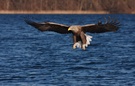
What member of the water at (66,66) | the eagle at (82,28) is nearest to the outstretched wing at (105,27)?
the eagle at (82,28)

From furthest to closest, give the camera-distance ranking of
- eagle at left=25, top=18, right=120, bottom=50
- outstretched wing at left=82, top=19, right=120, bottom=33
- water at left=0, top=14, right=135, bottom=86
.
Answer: water at left=0, top=14, right=135, bottom=86 → outstretched wing at left=82, top=19, right=120, bottom=33 → eagle at left=25, top=18, right=120, bottom=50

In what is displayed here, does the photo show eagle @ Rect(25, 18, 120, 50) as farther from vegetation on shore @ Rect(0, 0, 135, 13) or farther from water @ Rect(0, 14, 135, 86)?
vegetation on shore @ Rect(0, 0, 135, 13)

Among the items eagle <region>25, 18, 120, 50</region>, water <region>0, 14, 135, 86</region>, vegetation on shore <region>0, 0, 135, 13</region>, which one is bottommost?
vegetation on shore <region>0, 0, 135, 13</region>

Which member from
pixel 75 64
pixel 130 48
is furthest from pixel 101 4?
pixel 75 64

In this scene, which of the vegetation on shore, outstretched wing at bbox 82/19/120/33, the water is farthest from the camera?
the vegetation on shore

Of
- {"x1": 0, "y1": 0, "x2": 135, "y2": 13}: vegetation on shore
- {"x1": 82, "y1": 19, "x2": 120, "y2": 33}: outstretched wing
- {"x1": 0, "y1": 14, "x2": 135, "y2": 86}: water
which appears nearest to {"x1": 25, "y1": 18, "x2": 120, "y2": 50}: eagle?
{"x1": 82, "y1": 19, "x2": 120, "y2": 33}: outstretched wing

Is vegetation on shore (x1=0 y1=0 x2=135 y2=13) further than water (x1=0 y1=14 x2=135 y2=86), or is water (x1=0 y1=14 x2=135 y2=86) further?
vegetation on shore (x1=0 y1=0 x2=135 y2=13)

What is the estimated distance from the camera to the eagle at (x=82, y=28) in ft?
55.7

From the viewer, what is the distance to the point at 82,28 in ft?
57.4

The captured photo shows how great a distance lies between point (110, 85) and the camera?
2614 centimetres

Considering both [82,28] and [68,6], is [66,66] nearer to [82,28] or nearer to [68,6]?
[82,28]

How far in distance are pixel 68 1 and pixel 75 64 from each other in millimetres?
134503

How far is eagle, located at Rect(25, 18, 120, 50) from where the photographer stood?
55.7 ft

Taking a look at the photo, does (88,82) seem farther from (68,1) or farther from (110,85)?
(68,1)
